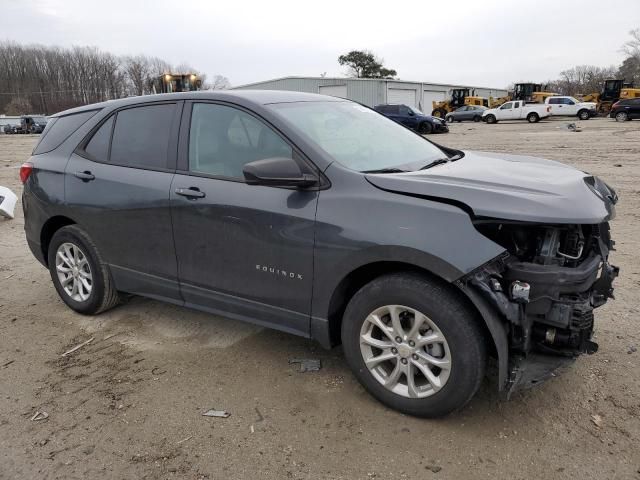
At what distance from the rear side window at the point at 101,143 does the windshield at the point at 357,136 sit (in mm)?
1535

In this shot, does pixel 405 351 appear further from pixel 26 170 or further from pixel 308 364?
pixel 26 170

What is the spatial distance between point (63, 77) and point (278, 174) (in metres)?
115

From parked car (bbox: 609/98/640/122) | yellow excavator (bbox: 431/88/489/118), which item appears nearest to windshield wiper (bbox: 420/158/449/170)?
parked car (bbox: 609/98/640/122)

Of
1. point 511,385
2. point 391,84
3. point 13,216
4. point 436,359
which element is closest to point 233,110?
point 436,359

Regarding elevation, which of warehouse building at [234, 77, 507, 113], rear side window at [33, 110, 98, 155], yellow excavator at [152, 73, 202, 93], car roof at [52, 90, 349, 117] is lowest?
rear side window at [33, 110, 98, 155]

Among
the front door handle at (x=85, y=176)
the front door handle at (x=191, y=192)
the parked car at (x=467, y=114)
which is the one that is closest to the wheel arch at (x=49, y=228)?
the front door handle at (x=85, y=176)

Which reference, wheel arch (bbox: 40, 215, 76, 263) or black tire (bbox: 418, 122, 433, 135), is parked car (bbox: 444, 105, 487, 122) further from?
wheel arch (bbox: 40, 215, 76, 263)

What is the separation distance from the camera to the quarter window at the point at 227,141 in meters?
3.12

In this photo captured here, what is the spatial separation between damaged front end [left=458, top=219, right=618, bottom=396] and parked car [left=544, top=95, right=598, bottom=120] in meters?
36.0

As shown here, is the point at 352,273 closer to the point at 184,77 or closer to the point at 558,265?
the point at 558,265

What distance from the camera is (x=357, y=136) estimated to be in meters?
3.39

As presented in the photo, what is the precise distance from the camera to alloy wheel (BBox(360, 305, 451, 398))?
103 inches

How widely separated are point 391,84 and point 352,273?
53.9 metres

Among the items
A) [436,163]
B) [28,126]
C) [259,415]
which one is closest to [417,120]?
[436,163]
